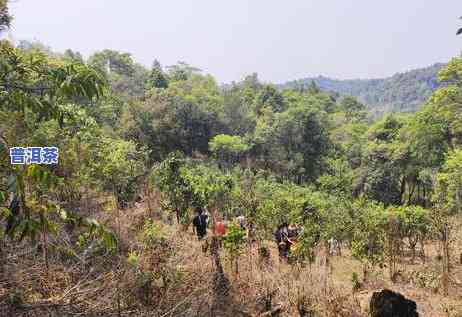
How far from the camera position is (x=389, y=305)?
21.4 feet

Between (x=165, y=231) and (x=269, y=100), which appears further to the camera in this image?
(x=269, y=100)

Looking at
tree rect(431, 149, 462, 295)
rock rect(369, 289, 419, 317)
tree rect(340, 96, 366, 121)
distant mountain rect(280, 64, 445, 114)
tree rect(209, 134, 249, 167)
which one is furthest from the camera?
distant mountain rect(280, 64, 445, 114)

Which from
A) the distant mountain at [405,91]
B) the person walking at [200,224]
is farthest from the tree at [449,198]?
the distant mountain at [405,91]

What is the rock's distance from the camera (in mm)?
6491

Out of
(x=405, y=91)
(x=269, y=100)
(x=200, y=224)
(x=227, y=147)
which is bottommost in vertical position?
(x=200, y=224)

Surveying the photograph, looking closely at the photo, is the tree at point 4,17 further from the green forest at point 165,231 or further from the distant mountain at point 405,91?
the distant mountain at point 405,91

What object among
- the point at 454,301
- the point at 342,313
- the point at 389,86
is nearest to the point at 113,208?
the point at 342,313

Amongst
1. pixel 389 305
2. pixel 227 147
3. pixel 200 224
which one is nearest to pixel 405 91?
pixel 227 147

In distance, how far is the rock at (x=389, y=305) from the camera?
6.49m

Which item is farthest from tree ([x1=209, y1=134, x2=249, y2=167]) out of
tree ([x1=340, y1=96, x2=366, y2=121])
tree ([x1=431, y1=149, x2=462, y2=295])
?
tree ([x1=340, y1=96, x2=366, y2=121])

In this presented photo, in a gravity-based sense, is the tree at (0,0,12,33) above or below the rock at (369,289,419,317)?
above

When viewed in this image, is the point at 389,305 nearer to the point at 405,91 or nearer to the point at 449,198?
the point at 449,198

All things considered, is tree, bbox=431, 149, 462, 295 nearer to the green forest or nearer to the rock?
the green forest

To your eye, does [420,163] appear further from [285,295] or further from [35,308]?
[35,308]
